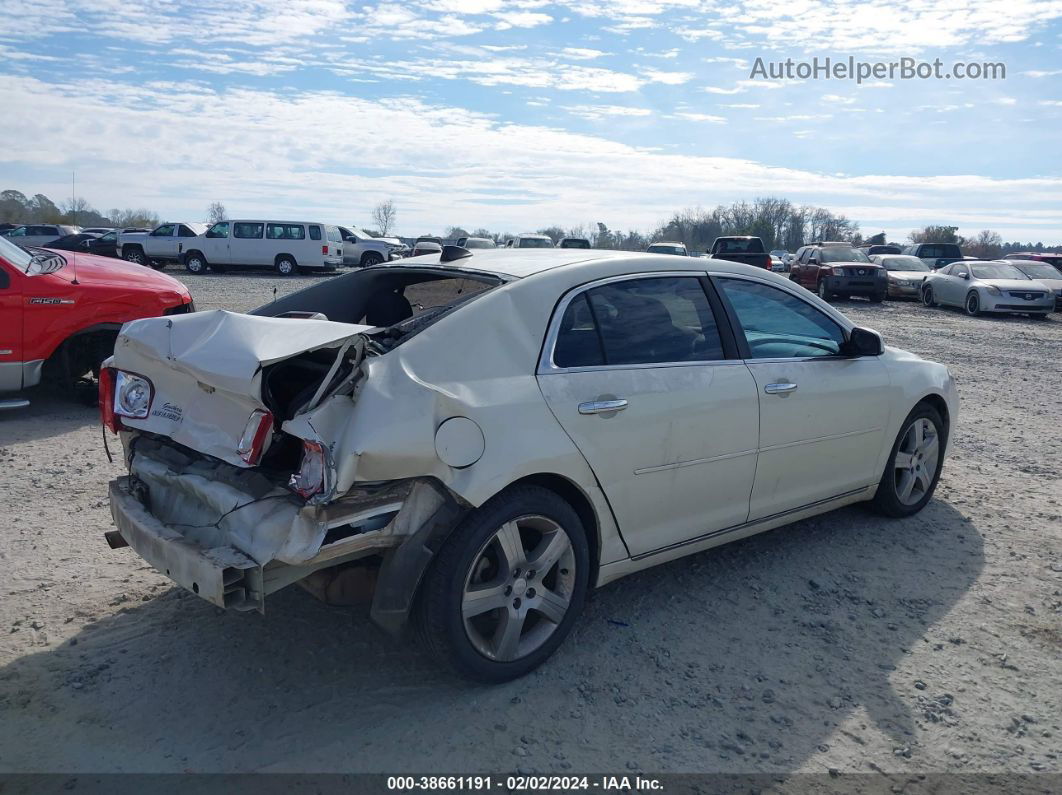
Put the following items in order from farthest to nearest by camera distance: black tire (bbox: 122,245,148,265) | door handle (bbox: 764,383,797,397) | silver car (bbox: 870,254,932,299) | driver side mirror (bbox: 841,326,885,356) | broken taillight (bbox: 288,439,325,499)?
black tire (bbox: 122,245,148,265)
silver car (bbox: 870,254,932,299)
driver side mirror (bbox: 841,326,885,356)
door handle (bbox: 764,383,797,397)
broken taillight (bbox: 288,439,325,499)

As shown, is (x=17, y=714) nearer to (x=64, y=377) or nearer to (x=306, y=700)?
(x=306, y=700)

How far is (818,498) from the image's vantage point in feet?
15.2

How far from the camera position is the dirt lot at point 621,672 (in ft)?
9.84

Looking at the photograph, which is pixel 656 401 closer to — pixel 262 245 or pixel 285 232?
pixel 285 232

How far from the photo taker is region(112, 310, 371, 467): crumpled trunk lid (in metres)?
3.08

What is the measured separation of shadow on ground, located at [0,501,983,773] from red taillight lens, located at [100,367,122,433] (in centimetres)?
86

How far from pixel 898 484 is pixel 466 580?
10.5ft

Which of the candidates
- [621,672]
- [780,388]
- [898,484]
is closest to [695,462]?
[780,388]

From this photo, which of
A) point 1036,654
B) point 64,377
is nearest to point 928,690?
point 1036,654

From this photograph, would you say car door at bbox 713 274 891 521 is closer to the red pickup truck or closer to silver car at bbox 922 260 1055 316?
the red pickup truck

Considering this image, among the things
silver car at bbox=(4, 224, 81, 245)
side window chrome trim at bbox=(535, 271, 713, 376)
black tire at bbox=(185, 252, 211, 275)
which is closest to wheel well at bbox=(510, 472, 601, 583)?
side window chrome trim at bbox=(535, 271, 713, 376)

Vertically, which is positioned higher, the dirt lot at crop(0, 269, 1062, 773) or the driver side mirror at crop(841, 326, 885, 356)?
the driver side mirror at crop(841, 326, 885, 356)

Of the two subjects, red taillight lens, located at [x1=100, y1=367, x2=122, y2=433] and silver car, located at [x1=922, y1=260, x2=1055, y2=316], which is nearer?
red taillight lens, located at [x1=100, y1=367, x2=122, y2=433]

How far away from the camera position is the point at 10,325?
7102 millimetres
